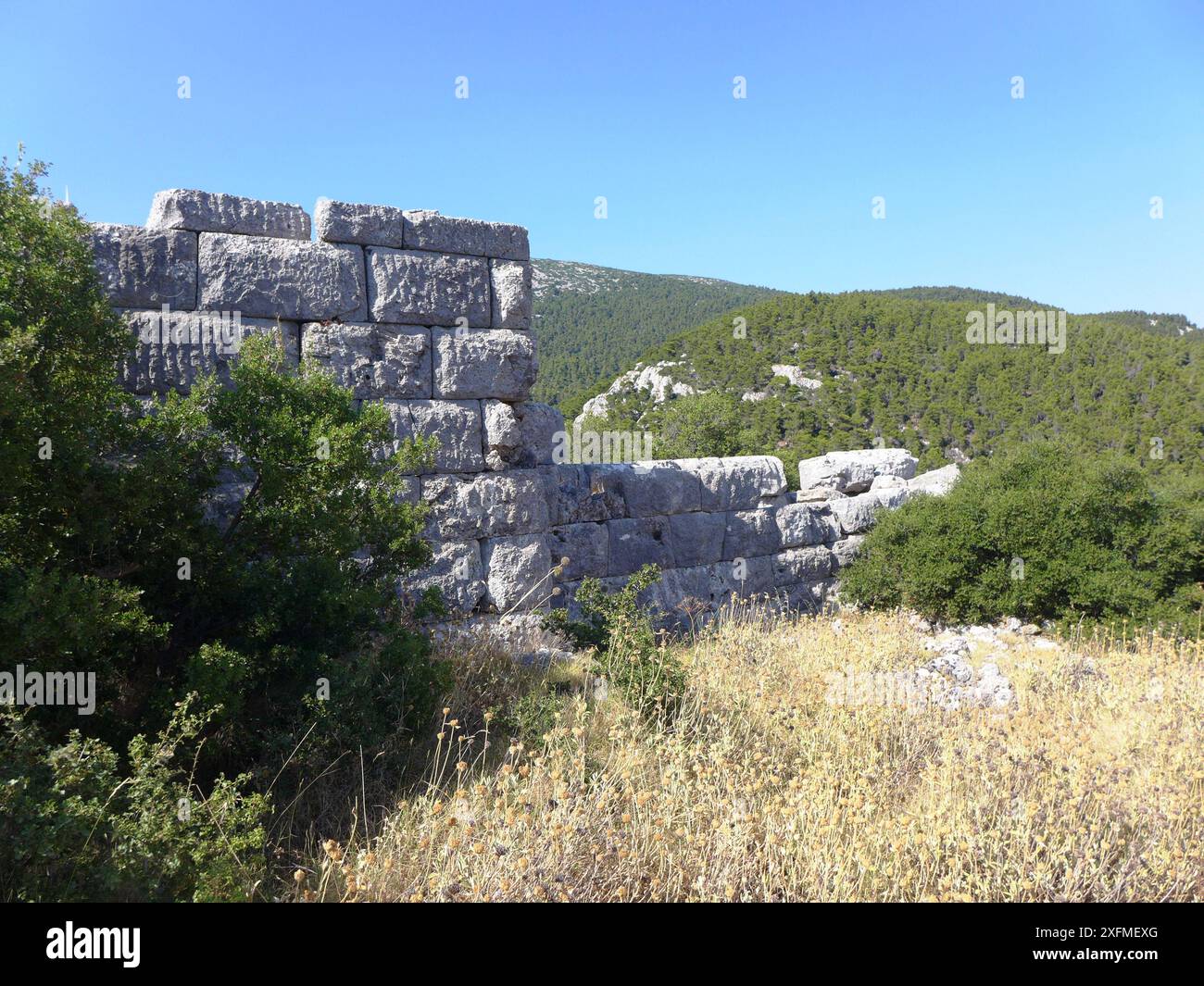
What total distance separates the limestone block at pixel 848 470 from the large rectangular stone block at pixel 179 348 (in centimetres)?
780

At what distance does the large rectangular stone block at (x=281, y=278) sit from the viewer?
5.62 metres

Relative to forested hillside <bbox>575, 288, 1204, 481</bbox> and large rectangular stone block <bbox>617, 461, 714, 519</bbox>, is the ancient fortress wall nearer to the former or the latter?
large rectangular stone block <bbox>617, 461, 714, 519</bbox>

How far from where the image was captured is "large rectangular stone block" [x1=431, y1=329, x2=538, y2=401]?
6.43 m

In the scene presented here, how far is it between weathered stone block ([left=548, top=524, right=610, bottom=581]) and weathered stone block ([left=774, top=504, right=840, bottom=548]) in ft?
8.58

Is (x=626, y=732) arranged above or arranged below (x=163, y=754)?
below

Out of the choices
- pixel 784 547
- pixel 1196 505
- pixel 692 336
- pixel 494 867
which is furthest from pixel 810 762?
pixel 692 336

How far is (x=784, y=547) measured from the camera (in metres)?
9.37

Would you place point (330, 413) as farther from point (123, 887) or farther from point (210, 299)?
point (123, 887)

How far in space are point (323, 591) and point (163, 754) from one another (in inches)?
47.6

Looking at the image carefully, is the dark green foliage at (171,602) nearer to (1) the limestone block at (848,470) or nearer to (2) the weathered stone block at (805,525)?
(2) the weathered stone block at (805,525)

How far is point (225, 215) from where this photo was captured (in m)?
5.71

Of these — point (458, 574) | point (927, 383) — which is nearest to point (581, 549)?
point (458, 574)

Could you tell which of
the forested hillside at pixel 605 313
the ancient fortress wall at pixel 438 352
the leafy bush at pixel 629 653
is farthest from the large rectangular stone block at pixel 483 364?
the forested hillside at pixel 605 313

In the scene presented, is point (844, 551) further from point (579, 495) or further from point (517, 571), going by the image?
point (517, 571)
